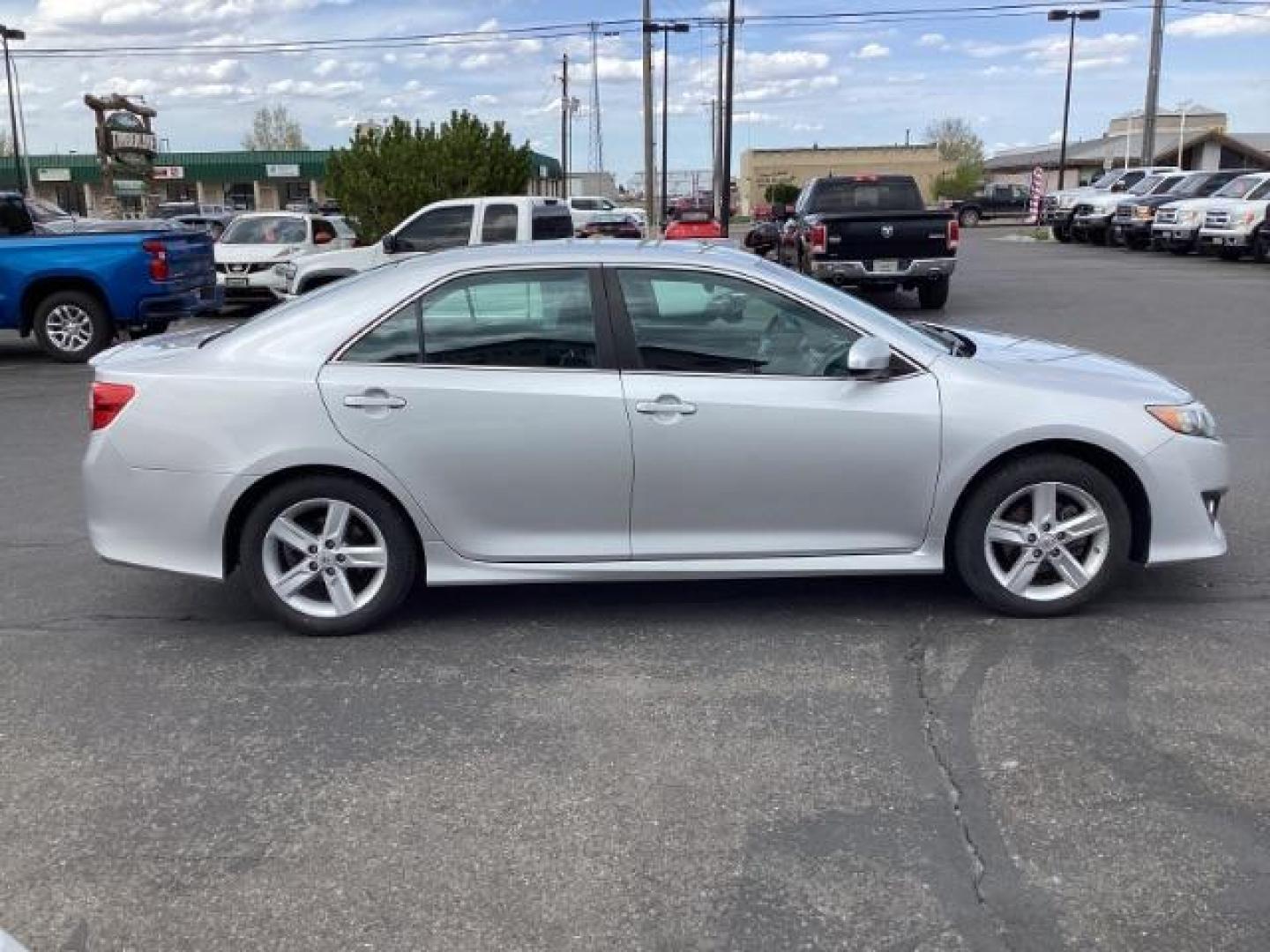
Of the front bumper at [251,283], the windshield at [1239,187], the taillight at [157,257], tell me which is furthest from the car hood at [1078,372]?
the windshield at [1239,187]

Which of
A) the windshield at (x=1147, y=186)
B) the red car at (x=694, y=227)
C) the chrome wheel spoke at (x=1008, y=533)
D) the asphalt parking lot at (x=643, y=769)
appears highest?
the windshield at (x=1147, y=186)

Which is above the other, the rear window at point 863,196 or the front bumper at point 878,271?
the rear window at point 863,196

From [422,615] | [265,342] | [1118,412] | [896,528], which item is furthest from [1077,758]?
[265,342]

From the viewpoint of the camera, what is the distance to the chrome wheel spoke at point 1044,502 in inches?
190

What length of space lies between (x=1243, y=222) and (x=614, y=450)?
2519cm

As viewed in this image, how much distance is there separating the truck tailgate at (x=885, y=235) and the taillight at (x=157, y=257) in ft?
27.1

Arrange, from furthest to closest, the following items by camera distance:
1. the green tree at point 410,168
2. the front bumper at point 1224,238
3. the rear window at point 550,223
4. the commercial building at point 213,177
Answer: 1. the commercial building at point 213,177
2. the front bumper at point 1224,238
3. the green tree at point 410,168
4. the rear window at point 550,223

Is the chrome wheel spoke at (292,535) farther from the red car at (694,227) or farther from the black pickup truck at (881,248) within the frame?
the red car at (694,227)

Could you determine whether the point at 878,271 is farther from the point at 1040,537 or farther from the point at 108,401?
the point at 108,401

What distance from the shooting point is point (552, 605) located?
532 cm

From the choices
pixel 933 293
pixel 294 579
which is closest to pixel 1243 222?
pixel 933 293

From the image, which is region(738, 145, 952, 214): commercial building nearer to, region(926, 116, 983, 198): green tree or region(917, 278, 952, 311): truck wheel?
region(926, 116, 983, 198): green tree

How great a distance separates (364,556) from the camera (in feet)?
16.0

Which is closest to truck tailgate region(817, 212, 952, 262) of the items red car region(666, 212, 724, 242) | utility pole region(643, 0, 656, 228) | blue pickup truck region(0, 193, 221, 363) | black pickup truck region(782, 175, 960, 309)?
black pickup truck region(782, 175, 960, 309)
